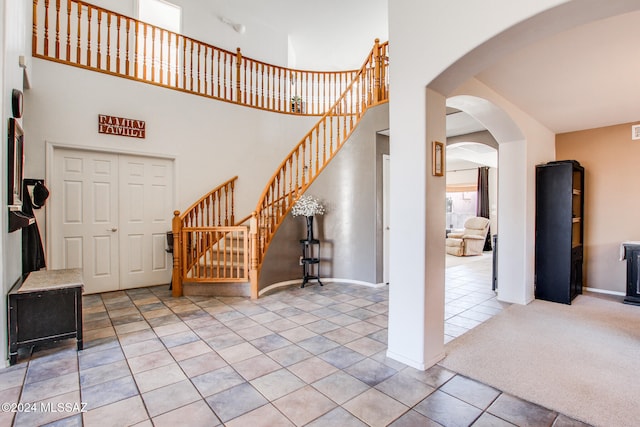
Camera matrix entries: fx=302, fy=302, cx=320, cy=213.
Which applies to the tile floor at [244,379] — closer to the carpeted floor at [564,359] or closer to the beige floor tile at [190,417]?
the beige floor tile at [190,417]

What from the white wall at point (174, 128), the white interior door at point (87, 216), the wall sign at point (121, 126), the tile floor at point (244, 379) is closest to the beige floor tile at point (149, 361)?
the tile floor at point (244, 379)

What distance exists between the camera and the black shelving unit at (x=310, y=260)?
199 inches

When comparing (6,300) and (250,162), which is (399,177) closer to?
(6,300)

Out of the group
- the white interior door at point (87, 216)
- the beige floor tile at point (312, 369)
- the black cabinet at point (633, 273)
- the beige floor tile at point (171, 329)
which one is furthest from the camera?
the white interior door at point (87, 216)

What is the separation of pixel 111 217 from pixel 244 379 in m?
3.84

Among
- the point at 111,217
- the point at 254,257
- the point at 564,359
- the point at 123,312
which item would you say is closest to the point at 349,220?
the point at 254,257

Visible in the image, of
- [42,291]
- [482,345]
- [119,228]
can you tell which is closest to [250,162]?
[119,228]

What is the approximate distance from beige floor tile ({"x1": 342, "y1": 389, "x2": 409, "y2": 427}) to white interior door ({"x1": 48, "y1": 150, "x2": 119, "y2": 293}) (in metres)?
4.43

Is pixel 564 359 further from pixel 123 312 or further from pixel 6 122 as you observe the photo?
pixel 6 122

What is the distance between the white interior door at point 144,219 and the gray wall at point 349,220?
6.44ft

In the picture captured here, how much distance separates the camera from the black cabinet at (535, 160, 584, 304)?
164 inches

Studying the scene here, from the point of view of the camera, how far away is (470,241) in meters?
8.67

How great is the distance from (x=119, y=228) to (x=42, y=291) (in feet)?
7.84

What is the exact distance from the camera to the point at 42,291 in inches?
101
